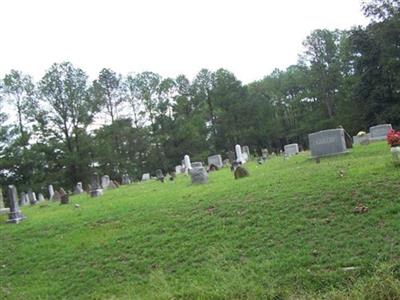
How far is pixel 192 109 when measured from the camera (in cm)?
6203

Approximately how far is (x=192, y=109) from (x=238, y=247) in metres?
53.9

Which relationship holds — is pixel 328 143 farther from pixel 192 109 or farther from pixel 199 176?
pixel 192 109

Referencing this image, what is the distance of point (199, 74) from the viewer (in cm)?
6512

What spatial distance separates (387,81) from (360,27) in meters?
7.39

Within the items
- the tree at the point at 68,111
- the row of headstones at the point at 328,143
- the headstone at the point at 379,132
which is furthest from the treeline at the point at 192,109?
the row of headstones at the point at 328,143

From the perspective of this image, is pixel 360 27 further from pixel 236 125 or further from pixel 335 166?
pixel 335 166

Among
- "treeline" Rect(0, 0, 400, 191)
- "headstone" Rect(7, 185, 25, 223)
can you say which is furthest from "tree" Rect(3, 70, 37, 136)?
"headstone" Rect(7, 185, 25, 223)

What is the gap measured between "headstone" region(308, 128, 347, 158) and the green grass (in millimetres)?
4982

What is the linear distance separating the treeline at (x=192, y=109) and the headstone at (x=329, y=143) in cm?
2549

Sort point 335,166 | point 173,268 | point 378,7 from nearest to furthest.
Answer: point 173,268 → point 335,166 → point 378,7

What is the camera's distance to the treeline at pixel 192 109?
151 ft

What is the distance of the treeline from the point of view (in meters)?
46.0

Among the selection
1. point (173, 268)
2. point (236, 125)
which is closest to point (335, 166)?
point (173, 268)

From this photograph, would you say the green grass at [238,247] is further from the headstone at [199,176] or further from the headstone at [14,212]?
the headstone at [199,176]
